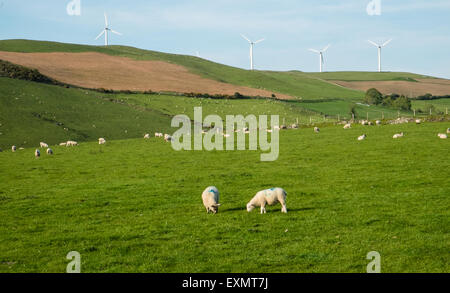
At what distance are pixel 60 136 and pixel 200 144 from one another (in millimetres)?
17081

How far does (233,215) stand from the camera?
15.9m

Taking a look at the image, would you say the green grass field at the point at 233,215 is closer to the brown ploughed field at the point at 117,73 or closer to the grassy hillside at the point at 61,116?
the grassy hillside at the point at 61,116

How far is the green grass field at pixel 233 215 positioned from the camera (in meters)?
11.6

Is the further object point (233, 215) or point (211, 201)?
point (211, 201)

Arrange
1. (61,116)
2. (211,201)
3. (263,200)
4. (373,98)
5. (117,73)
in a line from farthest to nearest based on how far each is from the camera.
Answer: (373,98), (117,73), (61,116), (211,201), (263,200)

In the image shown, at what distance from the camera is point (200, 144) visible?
40.9 m

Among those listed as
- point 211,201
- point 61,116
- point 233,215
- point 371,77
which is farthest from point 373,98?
point 233,215

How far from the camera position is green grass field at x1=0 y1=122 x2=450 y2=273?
458 inches

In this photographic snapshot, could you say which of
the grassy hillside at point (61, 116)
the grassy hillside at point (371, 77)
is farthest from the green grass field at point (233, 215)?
the grassy hillside at point (371, 77)

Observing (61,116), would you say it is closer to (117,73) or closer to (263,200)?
(117,73)

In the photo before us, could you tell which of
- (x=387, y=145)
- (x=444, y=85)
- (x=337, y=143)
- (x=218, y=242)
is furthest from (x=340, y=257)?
(x=444, y=85)

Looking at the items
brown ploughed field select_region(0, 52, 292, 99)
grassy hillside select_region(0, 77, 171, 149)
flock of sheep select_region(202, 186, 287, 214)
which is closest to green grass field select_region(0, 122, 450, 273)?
flock of sheep select_region(202, 186, 287, 214)
